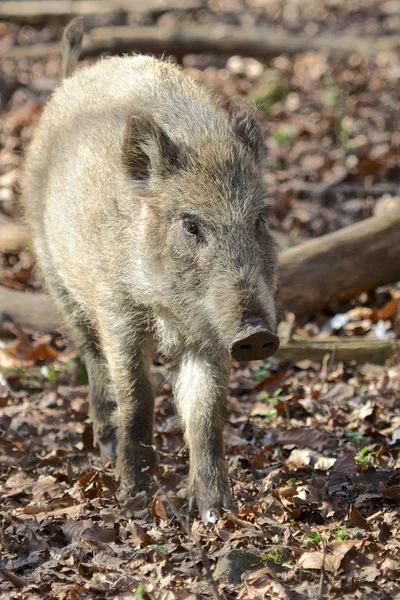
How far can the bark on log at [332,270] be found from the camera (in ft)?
22.5

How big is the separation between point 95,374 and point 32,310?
5.11 feet

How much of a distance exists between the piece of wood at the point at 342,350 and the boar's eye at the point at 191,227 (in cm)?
220

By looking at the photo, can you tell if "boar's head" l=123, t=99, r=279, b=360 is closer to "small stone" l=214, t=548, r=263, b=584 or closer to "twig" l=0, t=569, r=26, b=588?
"small stone" l=214, t=548, r=263, b=584

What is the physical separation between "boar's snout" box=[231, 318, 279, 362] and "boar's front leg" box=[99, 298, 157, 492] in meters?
1.05

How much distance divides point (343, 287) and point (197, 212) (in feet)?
9.59

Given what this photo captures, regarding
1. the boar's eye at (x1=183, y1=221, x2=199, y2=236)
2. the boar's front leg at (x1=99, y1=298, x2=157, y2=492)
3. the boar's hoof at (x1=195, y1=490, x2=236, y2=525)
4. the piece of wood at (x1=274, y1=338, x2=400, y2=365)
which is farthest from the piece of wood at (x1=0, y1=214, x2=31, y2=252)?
the boar's hoof at (x1=195, y1=490, x2=236, y2=525)

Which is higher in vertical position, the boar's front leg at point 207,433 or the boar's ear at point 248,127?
the boar's ear at point 248,127

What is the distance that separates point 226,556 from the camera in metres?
3.80

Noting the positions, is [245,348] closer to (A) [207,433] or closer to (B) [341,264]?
(A) [207,433]

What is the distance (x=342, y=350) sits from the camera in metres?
6.34

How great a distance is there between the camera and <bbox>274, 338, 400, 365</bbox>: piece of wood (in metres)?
6.32

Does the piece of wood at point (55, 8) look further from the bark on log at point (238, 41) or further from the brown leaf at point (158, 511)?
the brown leaf at point (158, 511)

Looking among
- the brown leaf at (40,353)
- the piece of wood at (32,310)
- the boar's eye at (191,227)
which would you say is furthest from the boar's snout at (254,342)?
the piece of wood at (32,310)

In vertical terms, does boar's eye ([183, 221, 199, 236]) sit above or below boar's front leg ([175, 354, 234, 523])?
above
